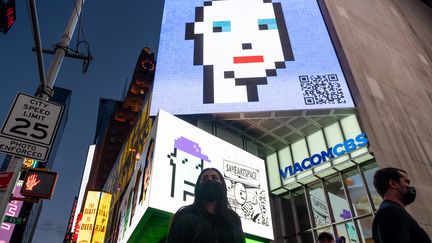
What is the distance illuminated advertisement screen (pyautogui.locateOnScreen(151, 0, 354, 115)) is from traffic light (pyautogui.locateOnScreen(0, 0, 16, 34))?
24.3 feet

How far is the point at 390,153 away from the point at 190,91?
408 inches

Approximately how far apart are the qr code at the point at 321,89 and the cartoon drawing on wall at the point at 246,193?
5.93 meters

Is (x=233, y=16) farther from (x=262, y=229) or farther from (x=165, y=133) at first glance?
(x=262, y=229)

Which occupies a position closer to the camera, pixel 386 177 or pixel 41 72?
pixel 386 177

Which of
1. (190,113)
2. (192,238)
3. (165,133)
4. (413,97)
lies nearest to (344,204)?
(413,97)

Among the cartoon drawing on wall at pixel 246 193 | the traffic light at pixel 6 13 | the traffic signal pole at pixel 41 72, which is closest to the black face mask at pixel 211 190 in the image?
the traffic signal pole at pixel 41 72

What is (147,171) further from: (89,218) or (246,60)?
(89,218)

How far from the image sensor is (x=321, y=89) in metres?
16.4

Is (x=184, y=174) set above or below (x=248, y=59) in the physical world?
below

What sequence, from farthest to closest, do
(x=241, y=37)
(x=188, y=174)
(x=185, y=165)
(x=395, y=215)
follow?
(x=241, y=37) < (x=185, y=165) < (x=188, y=174) < (x=395, y=215)

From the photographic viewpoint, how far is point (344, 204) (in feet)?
51.3

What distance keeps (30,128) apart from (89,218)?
825 inches

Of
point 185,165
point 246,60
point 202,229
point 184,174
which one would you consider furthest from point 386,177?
point 246,60

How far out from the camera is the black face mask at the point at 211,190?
292 cm
